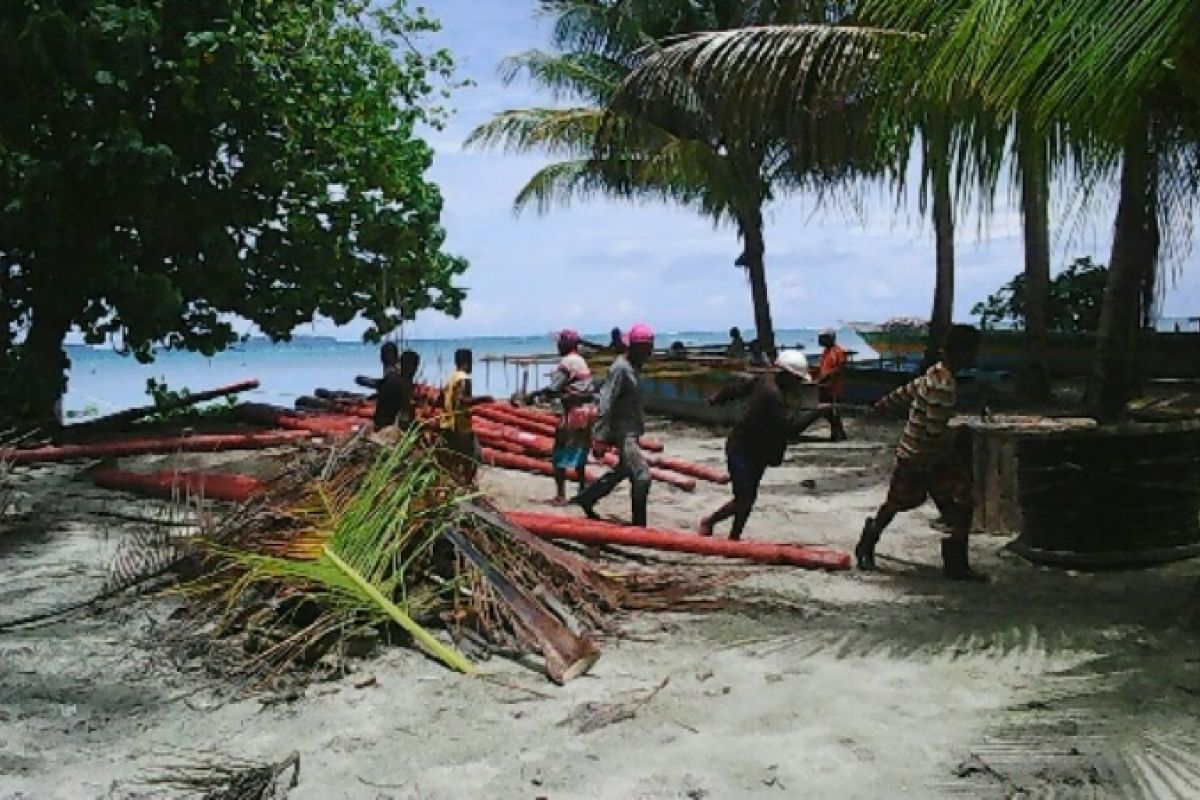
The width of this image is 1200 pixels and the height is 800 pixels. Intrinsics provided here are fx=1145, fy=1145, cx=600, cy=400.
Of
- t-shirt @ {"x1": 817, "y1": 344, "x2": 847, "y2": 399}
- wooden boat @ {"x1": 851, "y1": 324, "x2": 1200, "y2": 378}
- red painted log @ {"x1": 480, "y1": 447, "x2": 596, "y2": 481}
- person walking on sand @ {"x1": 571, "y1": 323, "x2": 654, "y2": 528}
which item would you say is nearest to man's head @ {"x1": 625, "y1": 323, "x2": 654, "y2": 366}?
person walking on sand @ {"x1": 571, "y1": 323, "x2": 654, "y2": 528}

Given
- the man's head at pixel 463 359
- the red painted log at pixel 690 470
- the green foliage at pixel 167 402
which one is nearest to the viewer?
the man's head at pixel 463 359

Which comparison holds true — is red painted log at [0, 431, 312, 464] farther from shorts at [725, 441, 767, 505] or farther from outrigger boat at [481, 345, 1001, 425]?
shorts at [725, 441, 767, 505]

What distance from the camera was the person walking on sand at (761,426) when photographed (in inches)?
284

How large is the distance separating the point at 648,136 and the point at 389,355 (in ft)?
27.5

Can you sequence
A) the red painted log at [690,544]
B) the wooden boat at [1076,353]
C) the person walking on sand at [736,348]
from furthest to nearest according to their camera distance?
the person walking on sand at [736,348] < the wooden boat at [1076,353] < the red painted log at [690,544]

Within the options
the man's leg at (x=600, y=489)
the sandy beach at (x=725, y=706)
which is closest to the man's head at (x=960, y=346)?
the sandy beach at (x=725, y=706)

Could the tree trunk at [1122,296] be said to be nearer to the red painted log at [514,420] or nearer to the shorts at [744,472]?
the shorts at [744,472]

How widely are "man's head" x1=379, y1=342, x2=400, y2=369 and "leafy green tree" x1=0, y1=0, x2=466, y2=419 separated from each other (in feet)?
9.67

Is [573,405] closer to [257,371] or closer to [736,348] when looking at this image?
[736,348]

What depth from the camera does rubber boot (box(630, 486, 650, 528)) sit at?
7.71 meters

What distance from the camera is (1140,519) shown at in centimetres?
661

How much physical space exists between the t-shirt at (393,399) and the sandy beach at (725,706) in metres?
2.45

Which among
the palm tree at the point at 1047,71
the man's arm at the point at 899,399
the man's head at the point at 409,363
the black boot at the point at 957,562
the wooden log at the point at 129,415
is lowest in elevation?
the black boot at the point at 957,562

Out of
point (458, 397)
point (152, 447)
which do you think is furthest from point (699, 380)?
point (458, 397)
